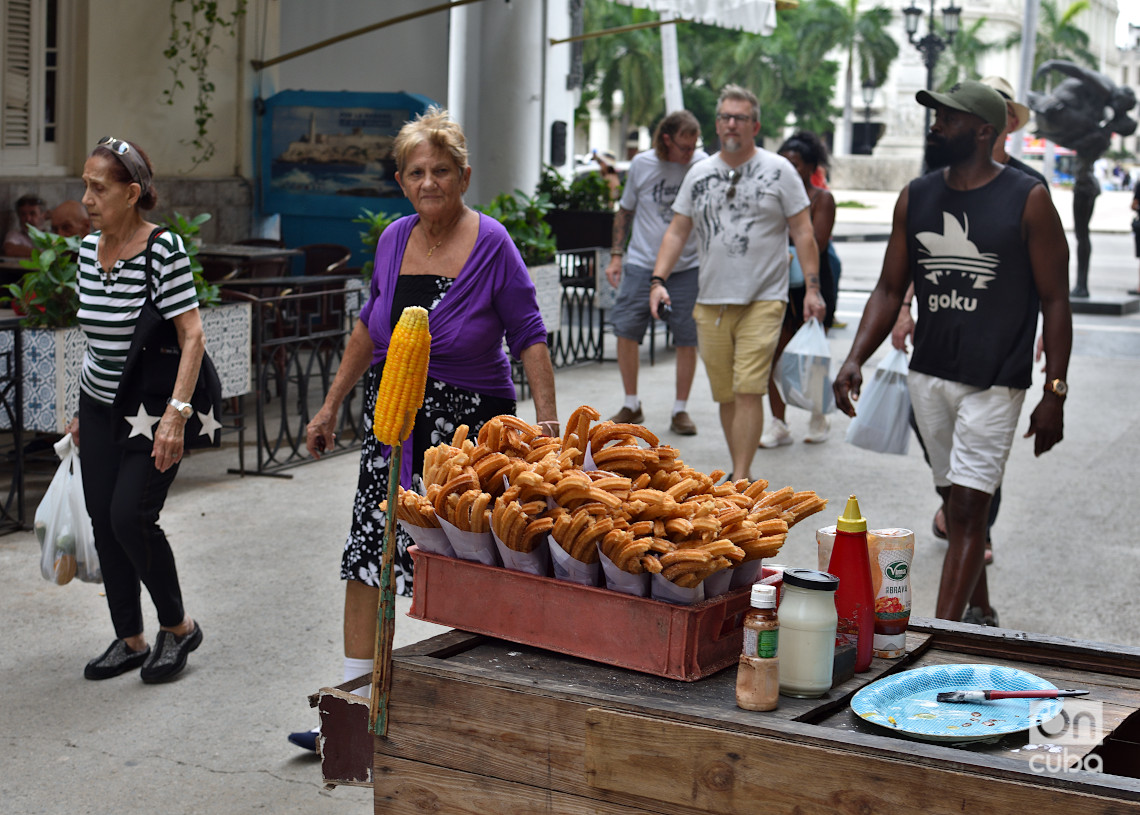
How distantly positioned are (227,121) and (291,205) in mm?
1016

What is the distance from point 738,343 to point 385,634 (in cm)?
486

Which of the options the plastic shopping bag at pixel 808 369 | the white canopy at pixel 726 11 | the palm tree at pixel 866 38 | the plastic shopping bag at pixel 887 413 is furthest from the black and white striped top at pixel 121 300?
the palm tree at pixel 866 38

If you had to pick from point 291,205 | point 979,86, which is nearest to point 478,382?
point 979,86

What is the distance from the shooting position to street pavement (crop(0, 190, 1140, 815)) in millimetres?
3957

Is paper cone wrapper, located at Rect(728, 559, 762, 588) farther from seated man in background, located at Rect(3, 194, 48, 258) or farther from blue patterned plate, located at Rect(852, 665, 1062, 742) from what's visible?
seated man in background, located at Rect(3, 194, 48, 258)

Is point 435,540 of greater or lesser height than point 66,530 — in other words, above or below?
above

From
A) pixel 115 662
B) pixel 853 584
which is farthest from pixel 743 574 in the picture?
pixel 115 662

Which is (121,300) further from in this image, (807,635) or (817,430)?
(817,430)

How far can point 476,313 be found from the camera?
397cm

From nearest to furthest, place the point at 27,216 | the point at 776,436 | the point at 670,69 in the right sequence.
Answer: the point at 776,436, the point at 27,216, the point at 670,69

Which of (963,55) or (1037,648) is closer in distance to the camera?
(1037,648)

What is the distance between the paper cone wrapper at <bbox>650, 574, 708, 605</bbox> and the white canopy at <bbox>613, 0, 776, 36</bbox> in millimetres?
11957

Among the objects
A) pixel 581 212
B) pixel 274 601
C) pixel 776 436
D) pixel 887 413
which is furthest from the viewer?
pixel 581 212

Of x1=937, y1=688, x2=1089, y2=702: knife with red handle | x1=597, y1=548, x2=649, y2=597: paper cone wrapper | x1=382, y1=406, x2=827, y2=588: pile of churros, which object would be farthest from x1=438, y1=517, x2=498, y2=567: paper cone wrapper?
x1=937, y1=688, x2=1089, y2=702: knife with red handle
